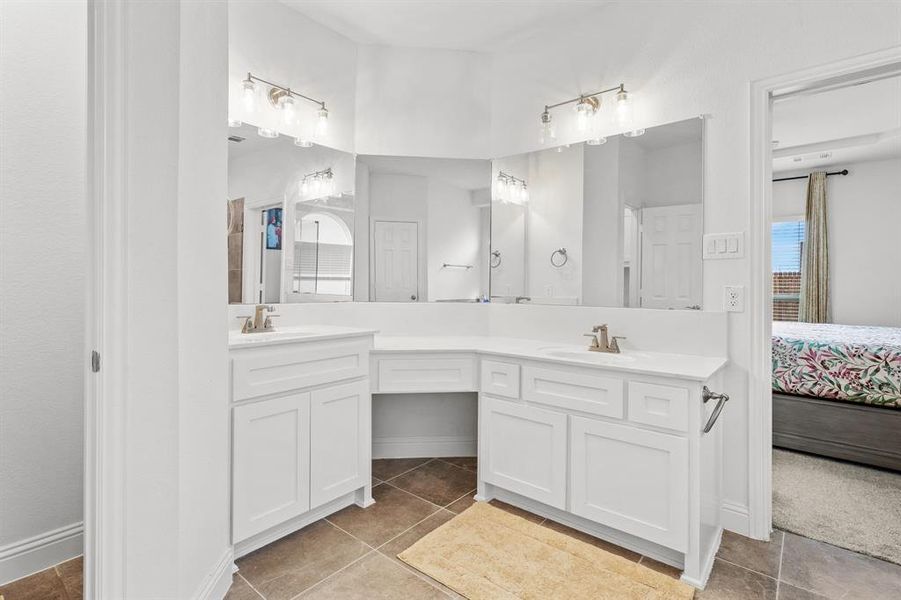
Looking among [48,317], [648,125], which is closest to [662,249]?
[648,125]

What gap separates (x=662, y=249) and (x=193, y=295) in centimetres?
212

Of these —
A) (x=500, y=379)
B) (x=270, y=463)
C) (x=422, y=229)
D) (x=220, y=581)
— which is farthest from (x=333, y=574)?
(x=422, y=229)

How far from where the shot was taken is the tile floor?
65.7 inches

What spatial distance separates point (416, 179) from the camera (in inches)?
116

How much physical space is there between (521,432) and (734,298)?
45.8 inches

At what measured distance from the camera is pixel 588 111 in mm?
2586

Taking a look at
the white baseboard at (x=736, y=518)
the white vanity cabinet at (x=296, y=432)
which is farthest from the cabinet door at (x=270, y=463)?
the white baseboard at (x=736, y=518)

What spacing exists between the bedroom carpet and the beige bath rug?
0.92 m

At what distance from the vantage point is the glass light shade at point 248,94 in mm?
2369

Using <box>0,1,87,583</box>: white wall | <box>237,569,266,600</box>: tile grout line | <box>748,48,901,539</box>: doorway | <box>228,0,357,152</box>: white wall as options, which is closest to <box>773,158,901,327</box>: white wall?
<box>748,48,901,539</box>: doorway

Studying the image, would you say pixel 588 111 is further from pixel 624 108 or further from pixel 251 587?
pixel 251 587

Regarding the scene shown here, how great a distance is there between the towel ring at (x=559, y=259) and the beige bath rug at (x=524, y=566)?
1.41 metres

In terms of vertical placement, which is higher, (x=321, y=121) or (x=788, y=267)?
(x=321, y=121)

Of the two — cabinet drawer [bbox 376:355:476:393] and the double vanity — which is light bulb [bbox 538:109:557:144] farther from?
cabinet drawer [bbox 376:355:476:393]
